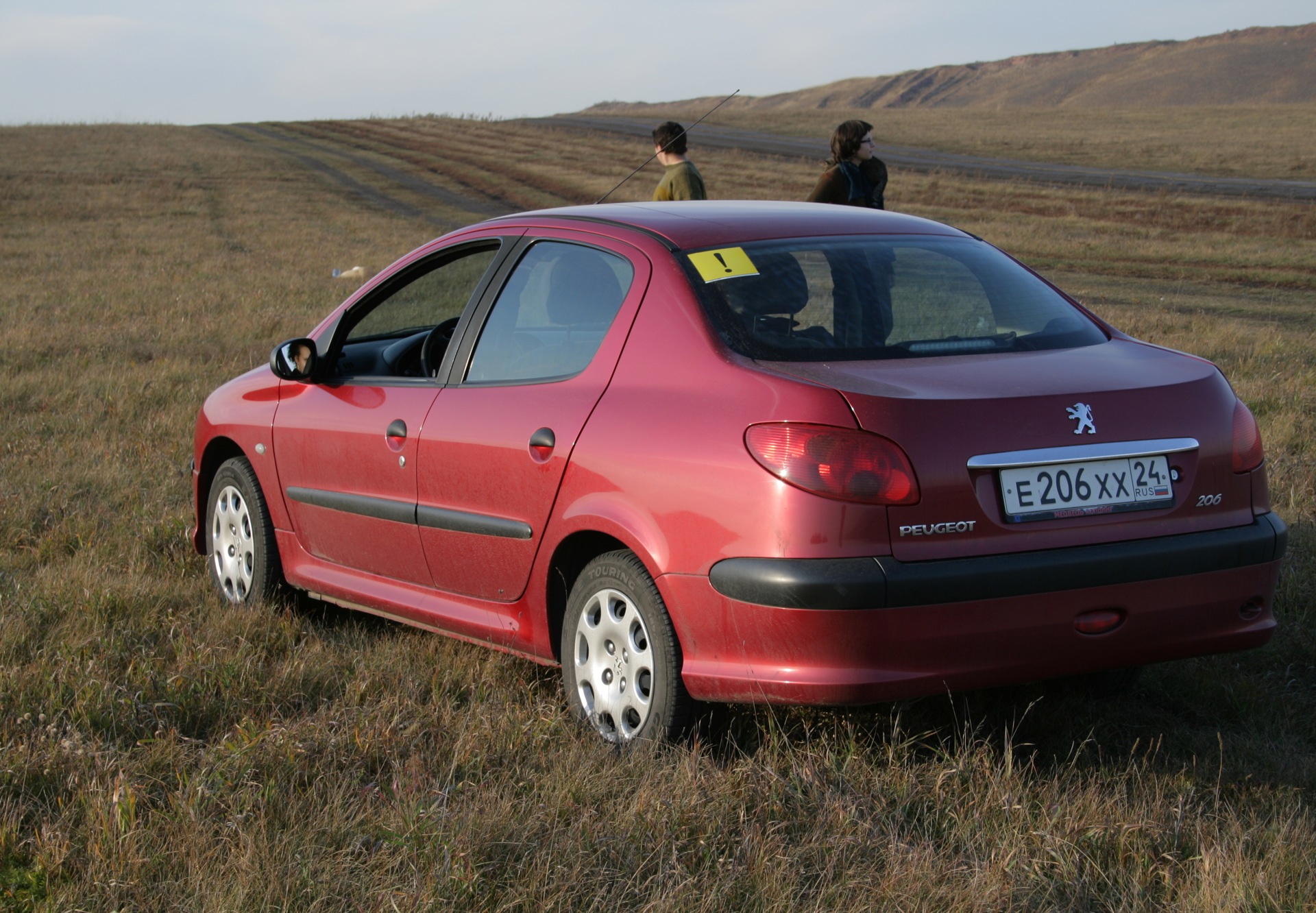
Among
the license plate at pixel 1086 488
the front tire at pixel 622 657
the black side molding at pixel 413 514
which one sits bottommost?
the front tire at pixel 622 657

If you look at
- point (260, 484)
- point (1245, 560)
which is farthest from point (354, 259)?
point (1245, 560)

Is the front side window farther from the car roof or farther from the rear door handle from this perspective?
the rear door handle

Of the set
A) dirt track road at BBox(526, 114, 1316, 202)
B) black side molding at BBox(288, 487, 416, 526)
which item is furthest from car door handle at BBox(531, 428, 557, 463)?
dirt track road at BBox(526, 114, 1316, 202)

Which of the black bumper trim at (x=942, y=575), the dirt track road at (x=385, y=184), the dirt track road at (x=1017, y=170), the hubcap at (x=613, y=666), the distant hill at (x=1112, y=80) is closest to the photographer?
the black bumper trim at (x=942, y=575)

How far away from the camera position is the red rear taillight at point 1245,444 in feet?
11.7

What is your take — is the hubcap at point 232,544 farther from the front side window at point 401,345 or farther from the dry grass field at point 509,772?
the front side window at point 401,345

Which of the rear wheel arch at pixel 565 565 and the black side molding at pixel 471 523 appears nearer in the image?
the rear wheel arch at pixel 565 565

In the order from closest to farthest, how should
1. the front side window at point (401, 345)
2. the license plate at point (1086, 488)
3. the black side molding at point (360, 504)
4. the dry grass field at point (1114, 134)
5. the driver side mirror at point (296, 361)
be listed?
1. the license plate at point (1086, 488)
2. the black side molding at point (360, 504)
3. the front side window at point (401, 345)
4. the driver side mirror at point (296, 361)
5. the dry grass field at point (1114, 134)

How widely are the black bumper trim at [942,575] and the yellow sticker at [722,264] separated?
91 centimetres

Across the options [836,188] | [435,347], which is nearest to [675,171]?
[836,188]

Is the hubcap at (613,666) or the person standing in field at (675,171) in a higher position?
the person standing in field at (675,171)

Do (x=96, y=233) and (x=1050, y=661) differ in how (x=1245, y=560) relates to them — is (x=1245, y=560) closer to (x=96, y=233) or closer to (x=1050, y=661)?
(x=1050, y=661)

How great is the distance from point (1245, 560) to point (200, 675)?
301 cm

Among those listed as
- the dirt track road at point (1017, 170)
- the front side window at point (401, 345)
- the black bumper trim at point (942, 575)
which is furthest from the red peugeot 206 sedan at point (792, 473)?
the dirt track road at point (1017, 170)
